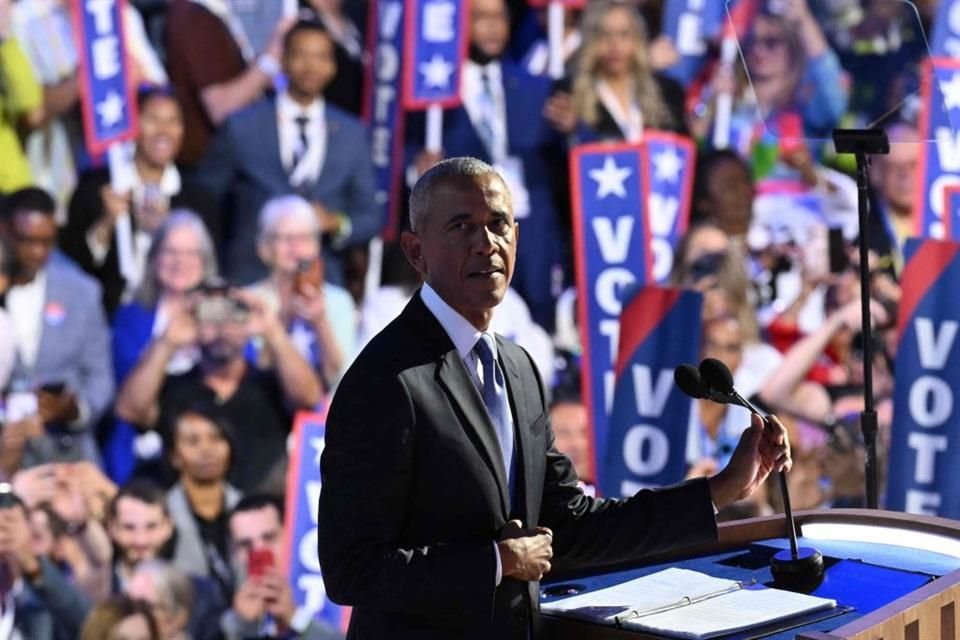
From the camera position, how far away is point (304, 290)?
520 centimetres

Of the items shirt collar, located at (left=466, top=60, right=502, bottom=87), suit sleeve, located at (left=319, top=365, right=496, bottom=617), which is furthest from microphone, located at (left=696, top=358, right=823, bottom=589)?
shirt collar, located at (left=466, top=60, right=502, bottom=87)

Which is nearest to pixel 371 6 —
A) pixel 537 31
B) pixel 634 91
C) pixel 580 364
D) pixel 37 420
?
pixel 537 31

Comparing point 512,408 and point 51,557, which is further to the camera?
point 51,557

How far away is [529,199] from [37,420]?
78.4 inches

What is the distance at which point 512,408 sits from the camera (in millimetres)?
1913

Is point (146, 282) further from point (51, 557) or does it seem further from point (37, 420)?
point (51, 557)

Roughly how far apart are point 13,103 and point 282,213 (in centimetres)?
99

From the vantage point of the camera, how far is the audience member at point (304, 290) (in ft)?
16.9

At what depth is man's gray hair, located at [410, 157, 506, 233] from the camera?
71.7 inches

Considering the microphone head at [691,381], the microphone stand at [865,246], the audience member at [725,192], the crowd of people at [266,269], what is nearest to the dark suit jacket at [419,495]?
the microphone head at [691,381]

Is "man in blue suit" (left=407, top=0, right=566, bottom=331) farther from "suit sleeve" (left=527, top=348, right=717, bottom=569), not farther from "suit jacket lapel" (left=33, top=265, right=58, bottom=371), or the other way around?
"suit sleeve" (left=527, top=348, right=717, bottom=569)

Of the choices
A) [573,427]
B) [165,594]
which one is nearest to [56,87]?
[165,594]

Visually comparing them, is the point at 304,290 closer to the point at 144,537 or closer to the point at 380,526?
the point at 144,537

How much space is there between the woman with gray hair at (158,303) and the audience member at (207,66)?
0.27 metres
